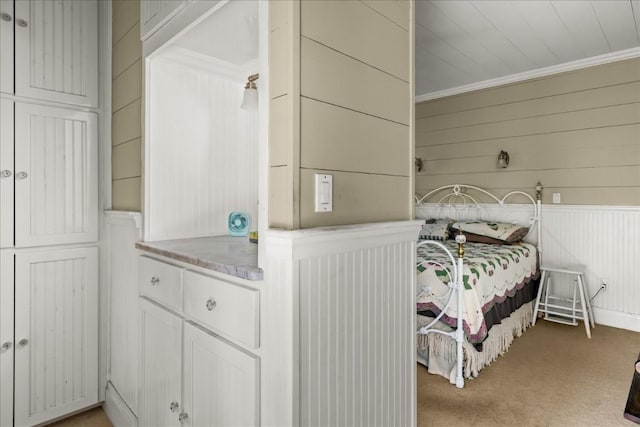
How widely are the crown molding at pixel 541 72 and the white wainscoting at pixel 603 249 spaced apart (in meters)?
1.38

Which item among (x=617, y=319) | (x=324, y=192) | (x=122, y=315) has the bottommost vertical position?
(x=617, y=319)

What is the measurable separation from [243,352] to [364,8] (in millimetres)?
1212

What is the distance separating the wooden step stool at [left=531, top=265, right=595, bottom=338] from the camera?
3273 millimetres

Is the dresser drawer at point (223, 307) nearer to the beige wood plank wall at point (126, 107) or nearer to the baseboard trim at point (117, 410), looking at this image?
the beige wood plank wall at point (126, 107)

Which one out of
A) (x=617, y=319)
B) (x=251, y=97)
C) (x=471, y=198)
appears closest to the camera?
(x=251, y=97)

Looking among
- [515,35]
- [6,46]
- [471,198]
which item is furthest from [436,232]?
[6,46]

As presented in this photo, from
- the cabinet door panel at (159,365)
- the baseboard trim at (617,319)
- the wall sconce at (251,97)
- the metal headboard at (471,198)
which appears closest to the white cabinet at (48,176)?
the cabinet door panel at (159,365)

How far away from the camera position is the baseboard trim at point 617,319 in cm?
328

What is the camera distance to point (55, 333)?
198cm

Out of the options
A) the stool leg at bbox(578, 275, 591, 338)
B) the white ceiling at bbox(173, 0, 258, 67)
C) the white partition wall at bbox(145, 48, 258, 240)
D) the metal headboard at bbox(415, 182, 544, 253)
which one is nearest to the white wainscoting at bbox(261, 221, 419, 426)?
the white ceiling at bbox(173, 0, 258, 67)

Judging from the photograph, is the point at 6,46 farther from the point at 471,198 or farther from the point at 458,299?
the point at 471,198

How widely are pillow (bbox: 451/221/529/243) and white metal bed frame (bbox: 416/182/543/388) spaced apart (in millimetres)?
296

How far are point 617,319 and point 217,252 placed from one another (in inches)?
150

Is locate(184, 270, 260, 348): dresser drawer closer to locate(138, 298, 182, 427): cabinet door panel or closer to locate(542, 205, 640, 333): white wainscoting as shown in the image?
locate(138, 298, 182, 427): cabinet door panel
